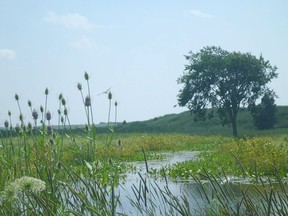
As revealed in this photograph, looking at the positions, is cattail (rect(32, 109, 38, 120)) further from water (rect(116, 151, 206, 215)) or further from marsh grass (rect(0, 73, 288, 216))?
water (rect(116, 151, 206, 215))

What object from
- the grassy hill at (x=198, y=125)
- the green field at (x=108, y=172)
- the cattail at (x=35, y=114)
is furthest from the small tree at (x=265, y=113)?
the cattail at (x=35, y=114)

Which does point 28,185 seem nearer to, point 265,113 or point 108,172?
point 108,172

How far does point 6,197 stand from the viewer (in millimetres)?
3033

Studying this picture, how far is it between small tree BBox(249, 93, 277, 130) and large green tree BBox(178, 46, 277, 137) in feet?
2.61

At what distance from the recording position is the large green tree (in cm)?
3859

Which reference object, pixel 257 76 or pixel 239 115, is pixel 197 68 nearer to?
pixel 257 76

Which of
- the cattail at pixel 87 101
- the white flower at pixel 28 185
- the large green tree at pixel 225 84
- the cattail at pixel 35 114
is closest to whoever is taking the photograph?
the white flower at pixel 28 185

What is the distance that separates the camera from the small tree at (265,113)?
39.7 meters

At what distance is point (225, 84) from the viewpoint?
39.0m

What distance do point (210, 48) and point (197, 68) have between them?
255cm

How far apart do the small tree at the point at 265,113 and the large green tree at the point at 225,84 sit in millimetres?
794

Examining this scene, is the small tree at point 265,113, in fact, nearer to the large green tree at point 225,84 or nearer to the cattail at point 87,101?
the large green tree at point 225,84

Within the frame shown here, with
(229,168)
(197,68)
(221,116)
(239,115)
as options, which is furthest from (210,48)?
(229,168)

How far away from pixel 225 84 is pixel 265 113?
12.0 ft
